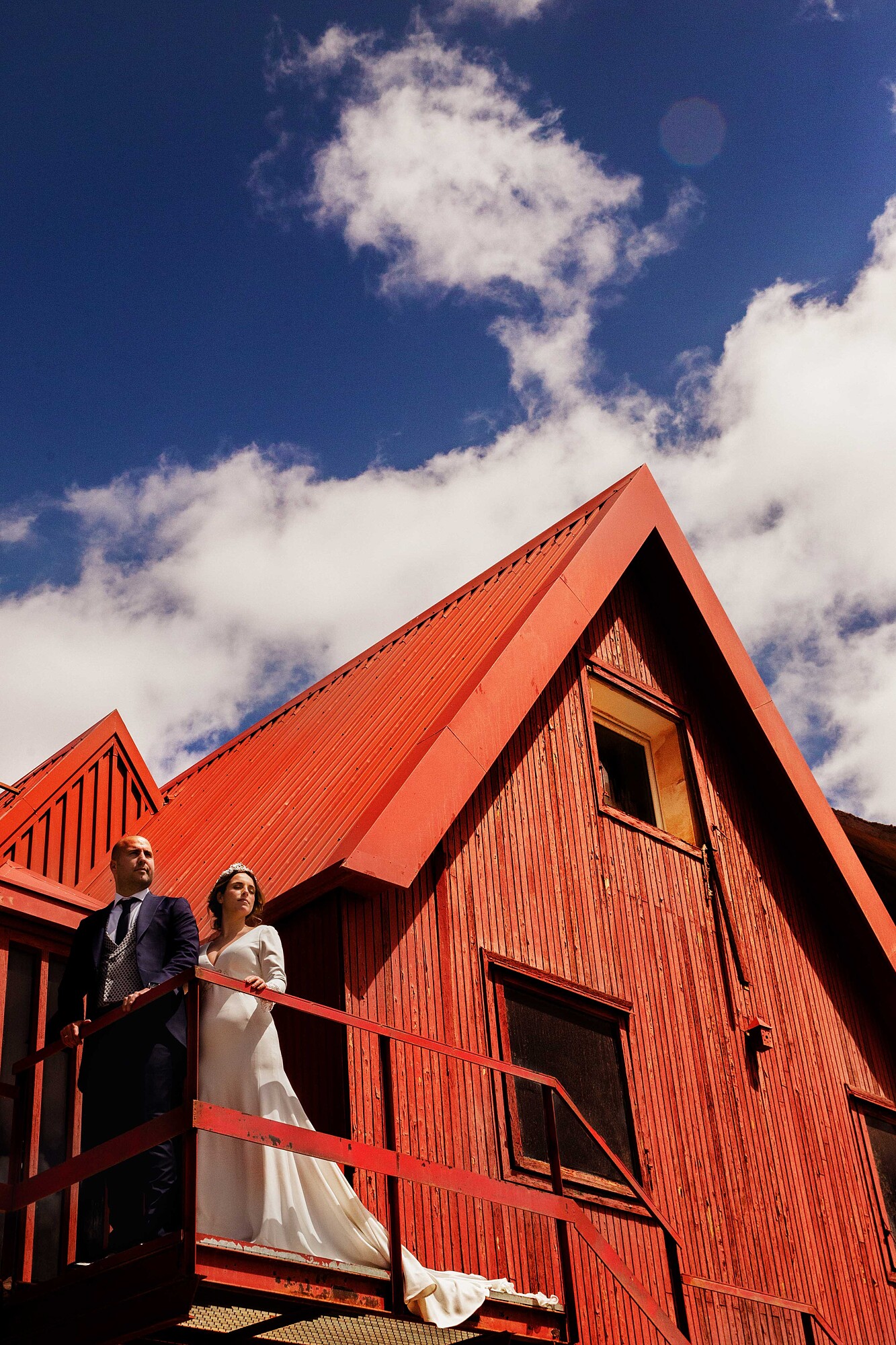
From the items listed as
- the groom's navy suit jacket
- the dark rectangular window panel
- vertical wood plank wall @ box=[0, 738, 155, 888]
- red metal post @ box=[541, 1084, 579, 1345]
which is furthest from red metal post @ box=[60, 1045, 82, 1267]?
vertical wood plank wall @ box=[0, 738, 155, 888]

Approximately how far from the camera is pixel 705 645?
12797 mm

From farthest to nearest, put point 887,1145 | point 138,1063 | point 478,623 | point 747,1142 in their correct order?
point 887,1145 < point 478,623 < point 747,1142 < point 138,1063

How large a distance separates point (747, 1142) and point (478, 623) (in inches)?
187

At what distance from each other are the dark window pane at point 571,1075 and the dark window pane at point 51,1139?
3056mm

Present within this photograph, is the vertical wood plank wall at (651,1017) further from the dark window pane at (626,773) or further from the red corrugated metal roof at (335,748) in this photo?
the red corrugated metal roof at (335,748)

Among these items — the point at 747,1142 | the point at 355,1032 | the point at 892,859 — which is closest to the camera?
the point at 355,1032

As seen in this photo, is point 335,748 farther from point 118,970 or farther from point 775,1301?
point 775,1301

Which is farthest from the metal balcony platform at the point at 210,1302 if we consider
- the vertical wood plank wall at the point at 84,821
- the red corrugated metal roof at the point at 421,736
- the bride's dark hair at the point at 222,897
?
the vertical wood plank wall at the point at 84,821

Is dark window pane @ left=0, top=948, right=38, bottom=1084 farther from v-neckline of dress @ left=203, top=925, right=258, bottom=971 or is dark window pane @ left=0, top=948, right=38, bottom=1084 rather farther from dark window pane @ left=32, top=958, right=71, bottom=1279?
v-neckline of dress @ left=203, top=925, right=258, bottom=971

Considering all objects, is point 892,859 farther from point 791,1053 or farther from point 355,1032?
point 355,1032

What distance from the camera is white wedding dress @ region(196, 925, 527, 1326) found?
609 cm

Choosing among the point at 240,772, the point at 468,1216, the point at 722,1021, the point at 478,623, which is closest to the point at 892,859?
the point at 722,1021

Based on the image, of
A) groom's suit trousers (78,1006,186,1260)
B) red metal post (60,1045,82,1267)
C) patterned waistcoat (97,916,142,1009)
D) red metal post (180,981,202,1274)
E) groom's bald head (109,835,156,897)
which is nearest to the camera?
red metal post (180,981,202,1274)

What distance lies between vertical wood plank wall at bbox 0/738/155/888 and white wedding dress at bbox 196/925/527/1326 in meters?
5.35
